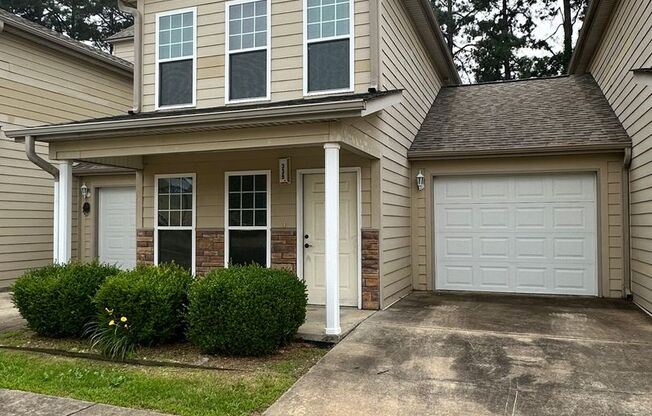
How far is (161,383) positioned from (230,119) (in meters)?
2.89

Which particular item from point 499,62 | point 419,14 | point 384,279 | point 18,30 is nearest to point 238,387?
point 384,279

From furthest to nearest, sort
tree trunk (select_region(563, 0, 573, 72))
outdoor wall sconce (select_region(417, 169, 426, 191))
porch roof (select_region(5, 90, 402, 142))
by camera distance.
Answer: tree trunk (select_region(563, 0, 573, 72)) → outdoor wall sconce (select_region(417, 169, 426, 191)) → porch roof (select_region(5, 90, 402, 142))

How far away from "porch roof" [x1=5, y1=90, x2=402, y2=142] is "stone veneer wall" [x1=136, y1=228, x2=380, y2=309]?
2.07 meters

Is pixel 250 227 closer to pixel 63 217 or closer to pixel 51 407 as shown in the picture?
pixel 63 217

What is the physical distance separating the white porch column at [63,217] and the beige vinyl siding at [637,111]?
784 cm

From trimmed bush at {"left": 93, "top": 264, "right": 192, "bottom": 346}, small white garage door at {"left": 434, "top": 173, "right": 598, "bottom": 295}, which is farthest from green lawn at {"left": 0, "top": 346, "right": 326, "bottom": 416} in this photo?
small white garage door at {"left": 434, "top": 173, "right": 598, "bottom": 295}

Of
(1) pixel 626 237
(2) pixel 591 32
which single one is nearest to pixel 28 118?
(2) pixel 591 32

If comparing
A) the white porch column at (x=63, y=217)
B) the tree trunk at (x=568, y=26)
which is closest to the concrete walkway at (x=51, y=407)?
the white porch column at (x=63, y=217)

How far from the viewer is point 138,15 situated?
8312 millimetres

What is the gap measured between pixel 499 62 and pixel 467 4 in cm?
351

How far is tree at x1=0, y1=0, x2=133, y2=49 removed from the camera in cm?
2430

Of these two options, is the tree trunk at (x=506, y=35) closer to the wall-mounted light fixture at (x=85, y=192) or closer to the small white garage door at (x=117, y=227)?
the small white garage door at (x=117, y=227)

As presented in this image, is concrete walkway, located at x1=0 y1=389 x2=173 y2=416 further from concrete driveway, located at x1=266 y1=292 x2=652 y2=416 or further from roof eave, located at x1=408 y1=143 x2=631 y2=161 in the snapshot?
roof eave, located at x1=408 y1=143 x2=631 y2=161

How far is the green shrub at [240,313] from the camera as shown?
15.7ft
